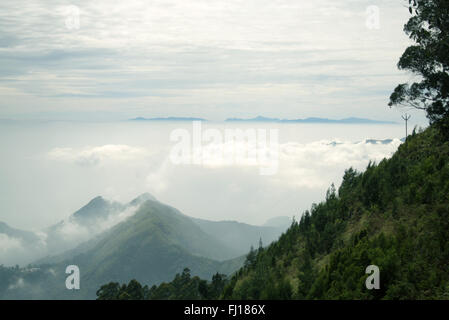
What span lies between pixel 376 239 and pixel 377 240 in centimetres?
27

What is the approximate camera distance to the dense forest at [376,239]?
71.0ft

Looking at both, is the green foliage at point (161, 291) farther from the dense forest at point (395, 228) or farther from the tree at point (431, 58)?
Result: the tree at point (431, 58)

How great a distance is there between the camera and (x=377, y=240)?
25406mm

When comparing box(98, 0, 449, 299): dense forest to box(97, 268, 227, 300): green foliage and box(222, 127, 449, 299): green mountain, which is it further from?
box(97, 268, 227, 300): green foliage

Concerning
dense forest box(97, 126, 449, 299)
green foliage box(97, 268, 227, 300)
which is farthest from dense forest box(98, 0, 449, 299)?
green foliage box(97, 268, 227, 300)

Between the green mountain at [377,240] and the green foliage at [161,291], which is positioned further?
the green foliage at [161,291]

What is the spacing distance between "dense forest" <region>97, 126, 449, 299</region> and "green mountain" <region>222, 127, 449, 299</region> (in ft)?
0.15

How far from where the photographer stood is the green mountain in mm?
21625

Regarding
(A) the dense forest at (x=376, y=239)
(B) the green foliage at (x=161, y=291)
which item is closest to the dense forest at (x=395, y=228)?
(A) the dense forest at (x=376, y=239)

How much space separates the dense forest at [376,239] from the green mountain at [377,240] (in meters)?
0.05

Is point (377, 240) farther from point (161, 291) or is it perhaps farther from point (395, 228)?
point (161, 291)
